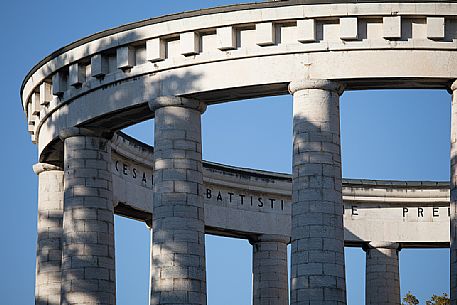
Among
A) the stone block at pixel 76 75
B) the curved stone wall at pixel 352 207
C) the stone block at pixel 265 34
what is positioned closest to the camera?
the stone block at pixel 265 34

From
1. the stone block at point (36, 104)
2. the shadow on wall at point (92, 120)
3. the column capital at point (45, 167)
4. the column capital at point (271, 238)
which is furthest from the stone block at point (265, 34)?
the column capital at point (271, 238)

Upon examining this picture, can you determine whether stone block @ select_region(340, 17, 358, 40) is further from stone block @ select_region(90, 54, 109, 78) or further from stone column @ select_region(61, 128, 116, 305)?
stone column @ select_region(61, 128, 116, 305)

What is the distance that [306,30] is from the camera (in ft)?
181

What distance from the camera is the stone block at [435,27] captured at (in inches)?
2143

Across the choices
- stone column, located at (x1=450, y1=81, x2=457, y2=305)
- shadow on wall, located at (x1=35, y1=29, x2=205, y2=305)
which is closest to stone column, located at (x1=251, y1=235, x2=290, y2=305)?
shadow on wall, located at (x1=35, y1=29, x2=205, y2=305)

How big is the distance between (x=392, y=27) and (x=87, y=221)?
17131 mm

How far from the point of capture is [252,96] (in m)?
58.0

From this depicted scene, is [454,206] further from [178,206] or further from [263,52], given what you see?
[178,206]

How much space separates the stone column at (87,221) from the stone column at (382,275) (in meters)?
23.4

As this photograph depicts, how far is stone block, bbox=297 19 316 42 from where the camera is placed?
5488cm

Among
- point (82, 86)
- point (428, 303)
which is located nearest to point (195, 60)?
point (82, 86)

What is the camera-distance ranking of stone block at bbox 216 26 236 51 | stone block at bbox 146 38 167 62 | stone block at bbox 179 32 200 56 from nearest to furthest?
Result: stone block at bbox 216 26 236 51 → stone block at bbox 179 32 200 56 → stone block at bbox 146 38 167 62

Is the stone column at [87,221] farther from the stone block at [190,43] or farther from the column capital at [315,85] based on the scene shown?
the column capital at [315,85]

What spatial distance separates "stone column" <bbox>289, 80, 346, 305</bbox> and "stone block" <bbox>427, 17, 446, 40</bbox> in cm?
440
